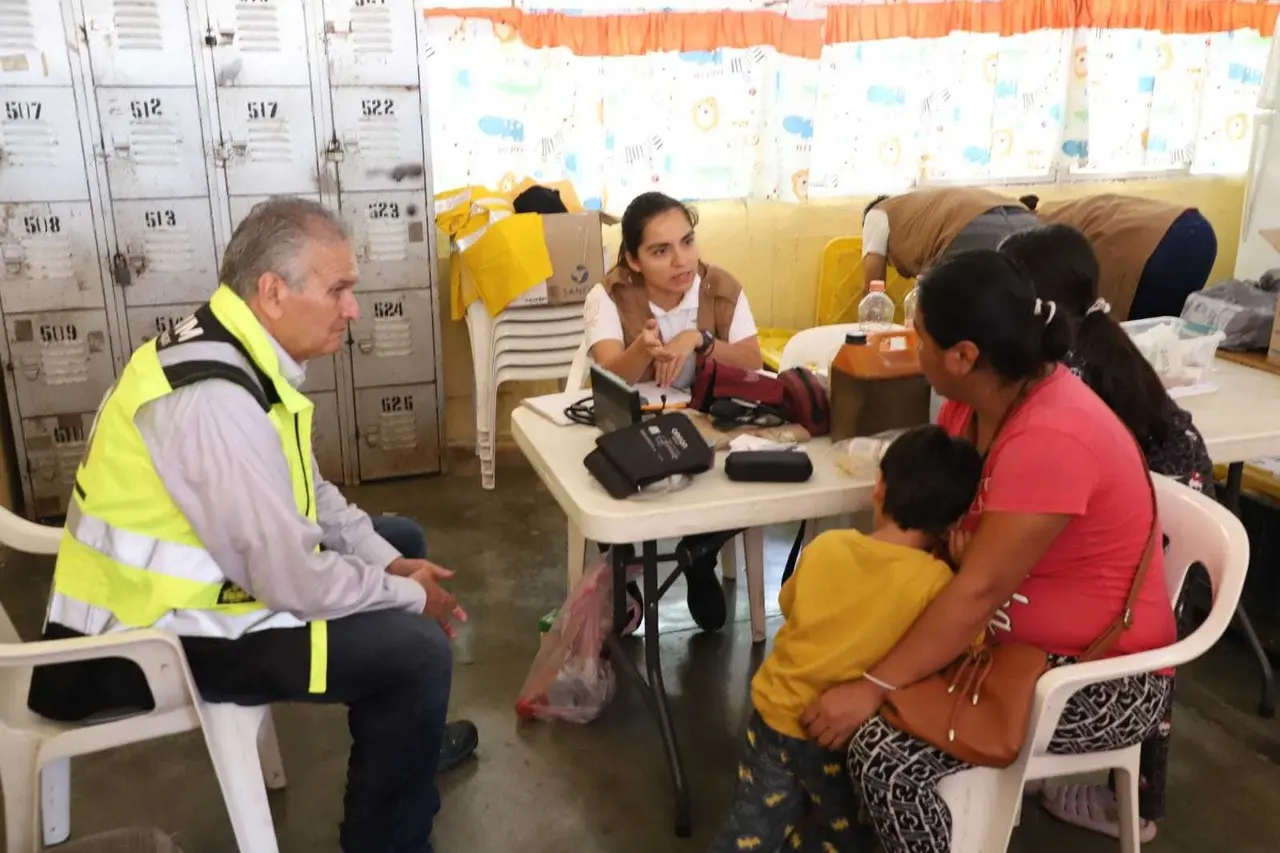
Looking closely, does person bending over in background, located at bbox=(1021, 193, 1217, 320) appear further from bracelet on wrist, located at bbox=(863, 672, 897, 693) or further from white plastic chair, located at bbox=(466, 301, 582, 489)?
bracelet on wrist, located at bbox=(863, 672, 897, 693)

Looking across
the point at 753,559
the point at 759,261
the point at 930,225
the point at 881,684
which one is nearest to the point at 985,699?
the point at 881,684

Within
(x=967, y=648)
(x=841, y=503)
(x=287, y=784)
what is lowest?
(x=287, y=784)

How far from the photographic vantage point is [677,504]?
70.2 inches

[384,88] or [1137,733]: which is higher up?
[384,88]

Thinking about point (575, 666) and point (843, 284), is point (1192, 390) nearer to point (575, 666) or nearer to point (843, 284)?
point (575, 666)

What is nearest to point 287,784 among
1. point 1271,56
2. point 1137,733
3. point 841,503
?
point 841,503

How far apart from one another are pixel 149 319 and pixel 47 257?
1.20 ft

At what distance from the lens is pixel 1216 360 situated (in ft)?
8.85

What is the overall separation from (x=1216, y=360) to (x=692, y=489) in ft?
5.45

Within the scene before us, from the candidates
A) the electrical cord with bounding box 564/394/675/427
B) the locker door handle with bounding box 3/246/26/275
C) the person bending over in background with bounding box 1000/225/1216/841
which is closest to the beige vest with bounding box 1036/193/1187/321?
the person bending over in background with bounding box 1000/225/1216/841

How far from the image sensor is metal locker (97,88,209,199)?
344 centimetres

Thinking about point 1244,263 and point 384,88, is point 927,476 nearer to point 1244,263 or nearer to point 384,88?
point 384,88

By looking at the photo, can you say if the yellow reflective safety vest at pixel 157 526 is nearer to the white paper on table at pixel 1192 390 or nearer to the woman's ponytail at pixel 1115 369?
the woman's ponytail at pixel 1115 369

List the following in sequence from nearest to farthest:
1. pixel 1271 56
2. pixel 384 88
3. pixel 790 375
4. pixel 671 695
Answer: pixel 790 375 → pixel 671 695 → pixel 384 88 → pixel 1271 56
